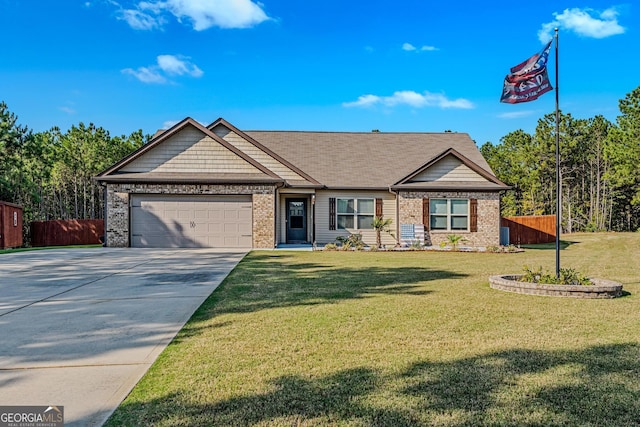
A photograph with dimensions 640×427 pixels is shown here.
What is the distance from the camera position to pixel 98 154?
37250 millimetres

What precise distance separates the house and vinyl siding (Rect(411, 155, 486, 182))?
5 cm

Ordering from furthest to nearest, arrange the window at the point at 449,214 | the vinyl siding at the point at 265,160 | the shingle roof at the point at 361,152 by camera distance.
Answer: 1. the shingle roof at the point at 361,152
2. the window at the point at 449,214
3. the vinyl siding at the point at 265,160

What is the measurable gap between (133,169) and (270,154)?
19.3 ft

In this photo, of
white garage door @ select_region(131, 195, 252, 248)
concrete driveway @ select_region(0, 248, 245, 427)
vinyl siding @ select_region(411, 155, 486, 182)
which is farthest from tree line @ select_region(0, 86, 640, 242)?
concrete driveway @ select_region(0, 248, 245, 427)

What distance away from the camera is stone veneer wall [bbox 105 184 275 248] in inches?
697

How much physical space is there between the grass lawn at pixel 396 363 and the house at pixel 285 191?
1100cm

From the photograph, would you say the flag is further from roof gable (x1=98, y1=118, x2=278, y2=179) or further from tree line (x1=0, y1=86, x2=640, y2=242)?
tree line (x1=0, y1=86, x2=640, y2=242)

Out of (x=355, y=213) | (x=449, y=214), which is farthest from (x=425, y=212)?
(x=355, y=213)

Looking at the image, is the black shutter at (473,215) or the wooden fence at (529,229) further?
the wooden fence at (529,229)

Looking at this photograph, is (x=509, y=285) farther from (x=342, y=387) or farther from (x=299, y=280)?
(x=342, y=387)

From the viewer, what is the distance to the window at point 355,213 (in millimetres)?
20578

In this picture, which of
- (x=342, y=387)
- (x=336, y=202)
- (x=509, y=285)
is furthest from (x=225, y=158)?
(x=342, y=387)

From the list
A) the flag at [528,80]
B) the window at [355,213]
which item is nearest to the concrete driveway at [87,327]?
the flag at [528,80]

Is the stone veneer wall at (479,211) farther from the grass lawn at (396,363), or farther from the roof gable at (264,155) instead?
the grass lawn at (396,363)
